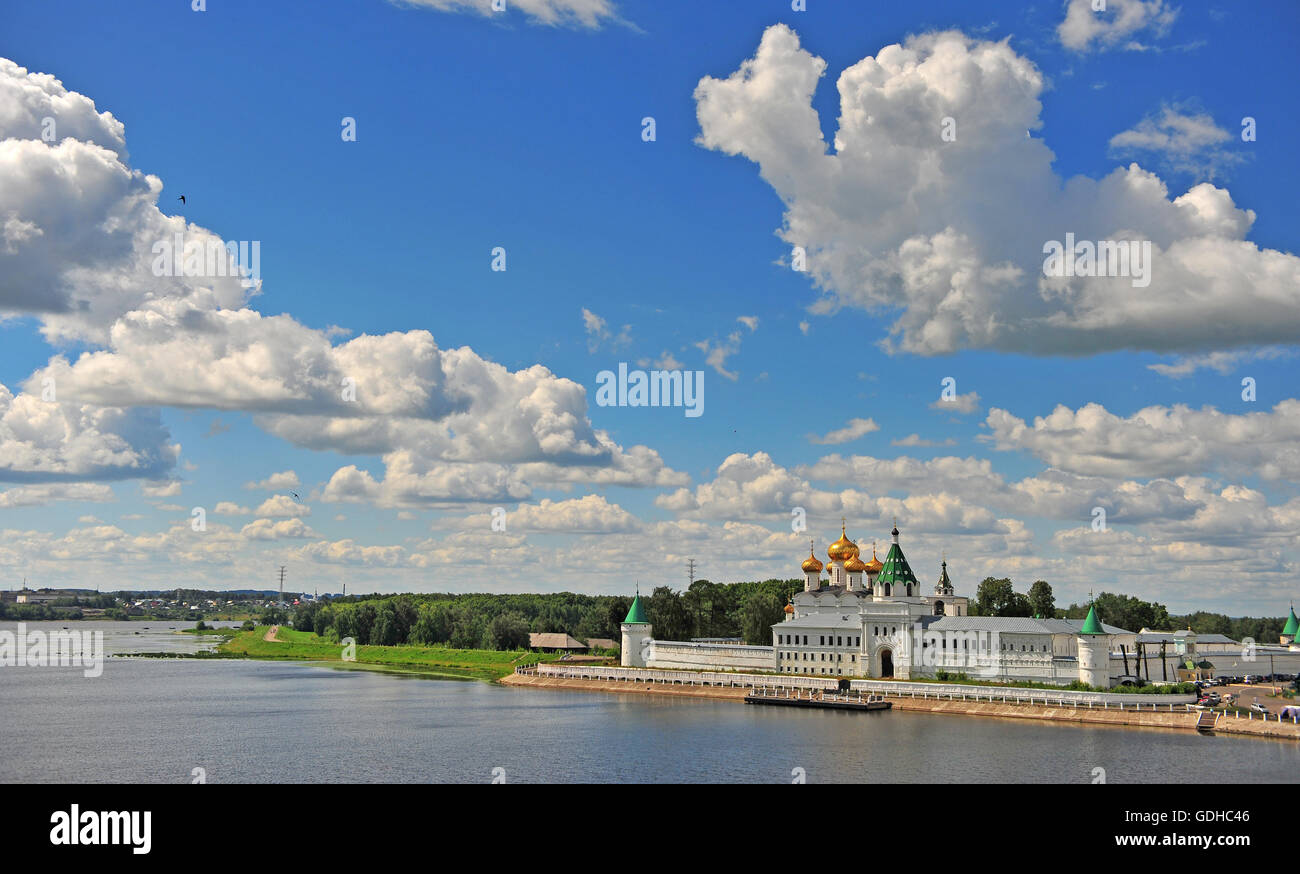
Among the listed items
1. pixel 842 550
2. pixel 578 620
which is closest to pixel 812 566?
pixel 842 550

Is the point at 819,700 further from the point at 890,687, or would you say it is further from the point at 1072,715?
the point at 1072,715

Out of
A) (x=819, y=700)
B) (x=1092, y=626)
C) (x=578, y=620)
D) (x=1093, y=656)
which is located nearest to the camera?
(x=1093, y=656)

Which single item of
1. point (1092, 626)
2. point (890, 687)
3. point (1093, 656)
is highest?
point (1092, 626)

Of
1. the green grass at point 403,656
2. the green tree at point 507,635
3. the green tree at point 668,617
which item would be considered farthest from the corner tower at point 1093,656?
the green tree at point 507,635

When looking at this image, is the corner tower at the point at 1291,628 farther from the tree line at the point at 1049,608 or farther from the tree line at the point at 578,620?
the tree line at the point at 578,620

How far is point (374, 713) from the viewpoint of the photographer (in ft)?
212

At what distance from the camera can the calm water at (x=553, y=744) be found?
43406 mm

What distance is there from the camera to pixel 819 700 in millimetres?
68625

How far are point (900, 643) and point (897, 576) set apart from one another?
7297mm

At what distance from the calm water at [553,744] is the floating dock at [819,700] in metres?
2.21

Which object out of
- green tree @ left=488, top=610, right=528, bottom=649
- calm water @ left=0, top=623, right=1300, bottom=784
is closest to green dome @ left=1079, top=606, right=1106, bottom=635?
calm water @ left=0, top=623, right=1300, bottom=784
